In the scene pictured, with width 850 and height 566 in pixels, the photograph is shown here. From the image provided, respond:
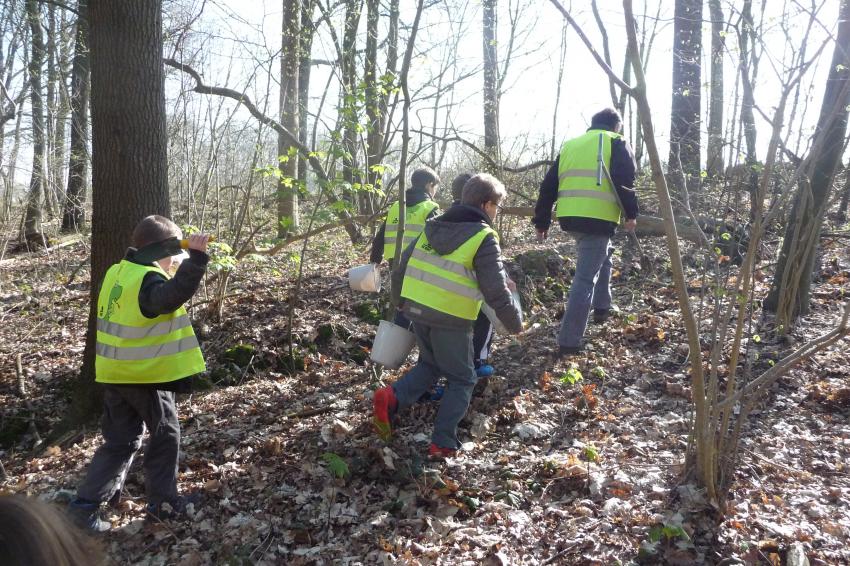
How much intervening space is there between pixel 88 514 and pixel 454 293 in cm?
246

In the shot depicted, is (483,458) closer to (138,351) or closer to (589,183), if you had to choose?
(138,351)

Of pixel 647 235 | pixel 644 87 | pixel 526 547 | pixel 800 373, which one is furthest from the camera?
pixel 647 235

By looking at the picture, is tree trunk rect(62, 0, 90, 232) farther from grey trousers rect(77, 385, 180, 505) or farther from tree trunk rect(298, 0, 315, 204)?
grey trousers rect(77, 385, 180, 505)

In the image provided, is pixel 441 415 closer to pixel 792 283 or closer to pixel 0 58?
pixel 792 283

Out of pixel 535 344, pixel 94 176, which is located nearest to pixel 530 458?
pixel 535 344

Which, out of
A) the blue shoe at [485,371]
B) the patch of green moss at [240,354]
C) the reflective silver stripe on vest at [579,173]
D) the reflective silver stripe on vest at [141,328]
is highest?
the reflective silver stripe on vest at [579,173]

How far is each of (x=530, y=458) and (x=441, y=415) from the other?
25.2 inches

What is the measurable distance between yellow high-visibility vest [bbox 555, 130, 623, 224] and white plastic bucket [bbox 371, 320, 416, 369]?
6.38 ft

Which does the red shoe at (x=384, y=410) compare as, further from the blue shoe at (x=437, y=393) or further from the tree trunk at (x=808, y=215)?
the tree trunk at (x=808, y=215)

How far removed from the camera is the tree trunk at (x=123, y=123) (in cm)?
469

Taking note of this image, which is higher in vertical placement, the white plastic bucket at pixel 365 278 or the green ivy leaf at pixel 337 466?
the white plastic bucket at pixel 365 278

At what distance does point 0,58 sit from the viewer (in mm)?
18125

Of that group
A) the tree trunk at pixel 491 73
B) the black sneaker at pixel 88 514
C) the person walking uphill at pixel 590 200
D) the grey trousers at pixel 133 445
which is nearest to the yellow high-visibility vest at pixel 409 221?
the person walking uphill at pixel 590 200

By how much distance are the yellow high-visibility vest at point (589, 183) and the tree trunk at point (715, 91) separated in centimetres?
85
